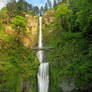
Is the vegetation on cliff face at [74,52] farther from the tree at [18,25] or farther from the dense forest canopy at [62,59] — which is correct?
the tree at [18,25]

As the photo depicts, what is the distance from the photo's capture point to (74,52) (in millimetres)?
11562

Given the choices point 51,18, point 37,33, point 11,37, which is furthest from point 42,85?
point 51,18

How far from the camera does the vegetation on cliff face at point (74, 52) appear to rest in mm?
8734

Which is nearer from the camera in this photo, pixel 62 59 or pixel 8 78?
pixel 8 78

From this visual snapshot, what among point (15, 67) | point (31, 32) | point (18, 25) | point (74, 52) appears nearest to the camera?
point (15, 67)

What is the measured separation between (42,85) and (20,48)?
19.5 ft

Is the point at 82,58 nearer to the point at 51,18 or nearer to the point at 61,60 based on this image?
the point at 61,60

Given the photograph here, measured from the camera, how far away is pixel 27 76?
1162 cm

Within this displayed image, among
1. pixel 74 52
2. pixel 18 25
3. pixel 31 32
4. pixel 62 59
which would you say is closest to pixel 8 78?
pixel 62 59

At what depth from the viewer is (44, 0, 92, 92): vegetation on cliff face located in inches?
344

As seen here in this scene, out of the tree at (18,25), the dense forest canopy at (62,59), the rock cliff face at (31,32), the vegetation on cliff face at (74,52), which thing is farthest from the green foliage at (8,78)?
the rock cliff face at (31,32)

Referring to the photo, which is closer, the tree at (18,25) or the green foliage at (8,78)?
the green foliage at (8,78)

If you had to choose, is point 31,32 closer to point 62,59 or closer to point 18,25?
point 18,25

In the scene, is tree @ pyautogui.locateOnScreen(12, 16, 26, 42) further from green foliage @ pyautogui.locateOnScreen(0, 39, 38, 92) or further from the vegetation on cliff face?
the vegetation on cliff face
